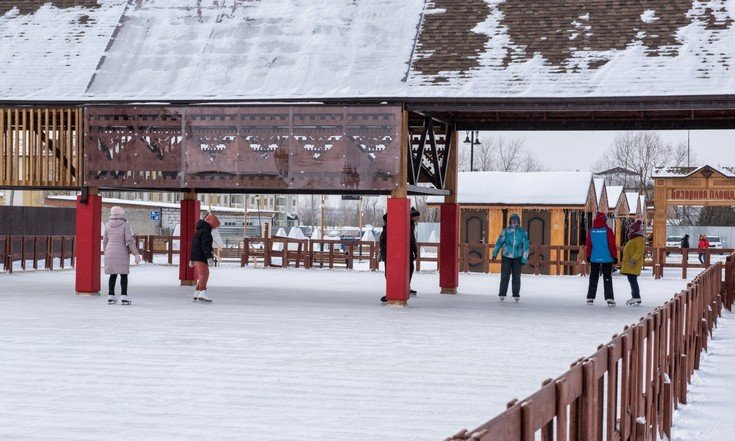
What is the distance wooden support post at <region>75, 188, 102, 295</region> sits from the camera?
19.2 metres

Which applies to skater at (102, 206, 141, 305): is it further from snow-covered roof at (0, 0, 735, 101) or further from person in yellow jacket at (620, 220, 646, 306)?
person in yellow jacket at (620, 220, 646, 306)

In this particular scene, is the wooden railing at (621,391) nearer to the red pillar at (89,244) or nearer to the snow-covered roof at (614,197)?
the red pillar at (89,244)

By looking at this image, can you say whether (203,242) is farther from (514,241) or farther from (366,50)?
(514,241)

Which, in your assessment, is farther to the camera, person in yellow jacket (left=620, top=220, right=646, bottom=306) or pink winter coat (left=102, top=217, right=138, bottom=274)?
person in yellow jacket (left=620, top=220, right=646, bottom=306)

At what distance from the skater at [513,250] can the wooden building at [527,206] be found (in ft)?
40.4

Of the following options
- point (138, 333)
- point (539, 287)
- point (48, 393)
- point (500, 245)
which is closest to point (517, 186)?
point (539, 287)

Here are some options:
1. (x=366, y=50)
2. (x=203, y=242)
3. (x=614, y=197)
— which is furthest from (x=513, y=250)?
(x=614, y=197)

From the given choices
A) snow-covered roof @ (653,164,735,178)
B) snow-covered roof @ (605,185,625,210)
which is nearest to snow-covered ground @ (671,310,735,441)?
snow-covered roof @ (653,164,735,178)

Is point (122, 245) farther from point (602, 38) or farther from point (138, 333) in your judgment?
point (602, 38)

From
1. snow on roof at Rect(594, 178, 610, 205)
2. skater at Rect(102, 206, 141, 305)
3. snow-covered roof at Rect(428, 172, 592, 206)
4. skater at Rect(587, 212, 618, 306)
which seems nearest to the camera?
skater at Rect(102, 206, 141, 305)

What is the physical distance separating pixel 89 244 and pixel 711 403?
1263cm

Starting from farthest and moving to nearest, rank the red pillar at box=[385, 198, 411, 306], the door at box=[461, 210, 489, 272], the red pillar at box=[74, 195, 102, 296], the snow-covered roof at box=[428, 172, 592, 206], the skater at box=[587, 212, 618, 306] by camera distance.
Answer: the door at box=[461, 210, 489, 272] → the snow-covered roof at box=[428, 172, 592, 206] → the red pillar at box=[74, 195, 102, 296] → the skater at box=[587, 212, 618, 306] → the red pillar at box=[385, 198, 411, 306]

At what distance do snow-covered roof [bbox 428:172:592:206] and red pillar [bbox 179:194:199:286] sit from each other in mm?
11598

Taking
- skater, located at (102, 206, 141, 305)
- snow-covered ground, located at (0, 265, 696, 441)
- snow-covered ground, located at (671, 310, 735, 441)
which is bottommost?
snow-covered ground, located at (671, 310, 735, 441)
